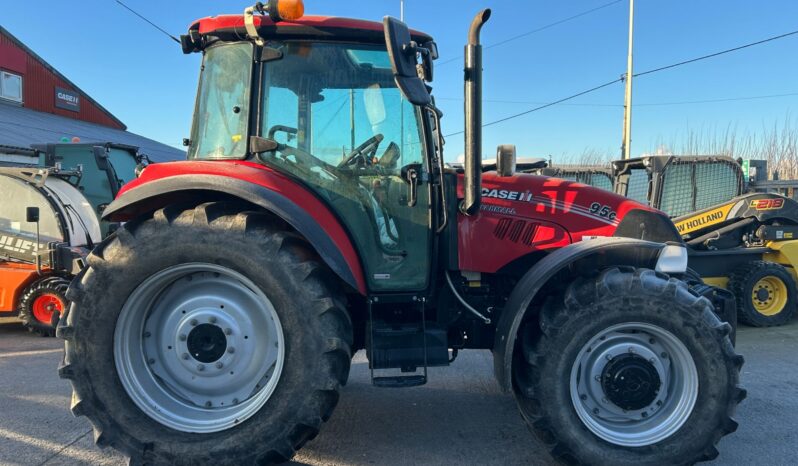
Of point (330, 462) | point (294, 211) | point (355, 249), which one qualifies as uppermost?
point (294, 211)

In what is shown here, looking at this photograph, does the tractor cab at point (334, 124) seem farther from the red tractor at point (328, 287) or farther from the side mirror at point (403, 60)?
the side mirror at point (403, 60)

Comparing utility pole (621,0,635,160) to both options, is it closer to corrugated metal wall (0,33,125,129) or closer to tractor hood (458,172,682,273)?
tractor hood (458,172,682,273)

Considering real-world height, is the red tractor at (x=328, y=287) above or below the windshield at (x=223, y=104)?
below

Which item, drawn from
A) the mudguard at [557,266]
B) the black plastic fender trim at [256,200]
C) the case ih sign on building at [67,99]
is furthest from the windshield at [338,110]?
the case ih sign on building at [67,99]

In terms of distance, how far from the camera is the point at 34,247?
6371 millimetres

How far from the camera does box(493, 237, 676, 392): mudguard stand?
2705 millimetres

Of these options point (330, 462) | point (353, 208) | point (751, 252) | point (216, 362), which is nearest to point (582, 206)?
point (353, 208)

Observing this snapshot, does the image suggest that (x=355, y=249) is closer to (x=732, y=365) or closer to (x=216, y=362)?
(x=216, y=362)

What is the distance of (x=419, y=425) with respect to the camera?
342 centimetres

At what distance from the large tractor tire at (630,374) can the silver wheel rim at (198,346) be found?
151cm

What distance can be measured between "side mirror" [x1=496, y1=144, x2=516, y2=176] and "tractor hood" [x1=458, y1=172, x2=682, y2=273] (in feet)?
1.06

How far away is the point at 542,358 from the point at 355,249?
3.99ft

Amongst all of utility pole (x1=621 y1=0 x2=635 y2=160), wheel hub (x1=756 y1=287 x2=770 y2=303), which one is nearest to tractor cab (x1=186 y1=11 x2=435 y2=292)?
wheel hub (x1=756 y1=287 x2=770 y2=303)

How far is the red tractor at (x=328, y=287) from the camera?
257cm
